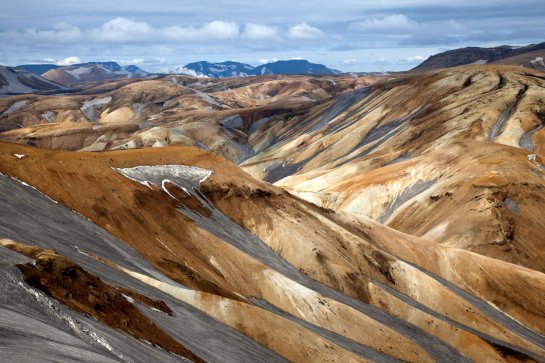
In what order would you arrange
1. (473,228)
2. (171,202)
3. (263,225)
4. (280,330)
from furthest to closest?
(473,228), (263,225), (171,202), (280,330)

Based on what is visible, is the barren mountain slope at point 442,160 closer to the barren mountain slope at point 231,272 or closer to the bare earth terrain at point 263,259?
the bare earth terrain at point 263,259

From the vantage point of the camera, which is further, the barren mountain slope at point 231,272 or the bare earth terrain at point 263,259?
the barren mountain slope at point 231,272

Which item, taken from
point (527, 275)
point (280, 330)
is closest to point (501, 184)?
point (527, 275)

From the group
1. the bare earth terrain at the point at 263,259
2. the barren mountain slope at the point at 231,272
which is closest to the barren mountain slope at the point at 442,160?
the bare earth terrain at the point at 263,259

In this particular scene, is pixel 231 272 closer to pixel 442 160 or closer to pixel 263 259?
pixel 263 259

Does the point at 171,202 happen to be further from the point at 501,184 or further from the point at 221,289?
the point at 501,184

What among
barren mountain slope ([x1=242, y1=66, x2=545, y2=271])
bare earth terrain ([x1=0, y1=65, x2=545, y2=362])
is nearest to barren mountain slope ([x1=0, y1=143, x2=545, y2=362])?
bare earth terrain ([x1=0, y1=65, x2=545, y2=362])

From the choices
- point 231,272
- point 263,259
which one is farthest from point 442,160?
point 231,272

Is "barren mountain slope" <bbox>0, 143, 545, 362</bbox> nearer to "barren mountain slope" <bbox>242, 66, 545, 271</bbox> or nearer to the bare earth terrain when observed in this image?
the bare earth terrain

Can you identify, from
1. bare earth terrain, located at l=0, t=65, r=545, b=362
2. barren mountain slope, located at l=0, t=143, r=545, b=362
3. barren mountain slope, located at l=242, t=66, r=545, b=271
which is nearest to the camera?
bare earth terrain, located at l=0, t=65, r=545, b=362
